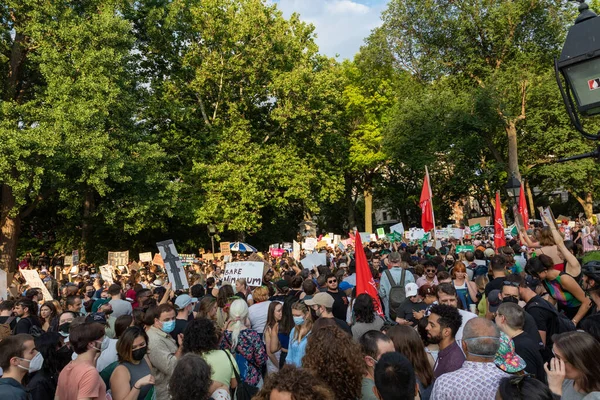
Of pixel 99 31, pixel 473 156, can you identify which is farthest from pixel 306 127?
pixel 99 31

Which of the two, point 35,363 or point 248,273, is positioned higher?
point 248,273

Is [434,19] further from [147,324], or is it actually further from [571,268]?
[147,324]

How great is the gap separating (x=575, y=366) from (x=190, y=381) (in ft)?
7.64

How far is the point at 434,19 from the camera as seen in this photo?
32.0 meters

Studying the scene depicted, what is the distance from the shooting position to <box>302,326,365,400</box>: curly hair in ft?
11.3

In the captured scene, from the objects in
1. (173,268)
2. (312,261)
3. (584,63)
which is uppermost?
(584,63)

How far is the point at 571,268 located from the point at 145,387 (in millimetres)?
5168

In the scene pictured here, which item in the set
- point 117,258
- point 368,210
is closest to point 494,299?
point 117,258

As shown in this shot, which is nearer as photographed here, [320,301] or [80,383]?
[80,383]

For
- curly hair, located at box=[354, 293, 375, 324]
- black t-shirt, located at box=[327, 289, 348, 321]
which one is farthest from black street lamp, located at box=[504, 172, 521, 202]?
curly hair, located at box=[354, 293, 375, 324]

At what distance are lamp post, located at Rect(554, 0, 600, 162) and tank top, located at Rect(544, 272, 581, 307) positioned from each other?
128 inches

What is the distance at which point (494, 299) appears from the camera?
19.9ft

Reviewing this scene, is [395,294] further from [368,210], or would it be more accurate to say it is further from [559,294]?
[368,210]

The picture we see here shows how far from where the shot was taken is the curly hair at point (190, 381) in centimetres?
341
